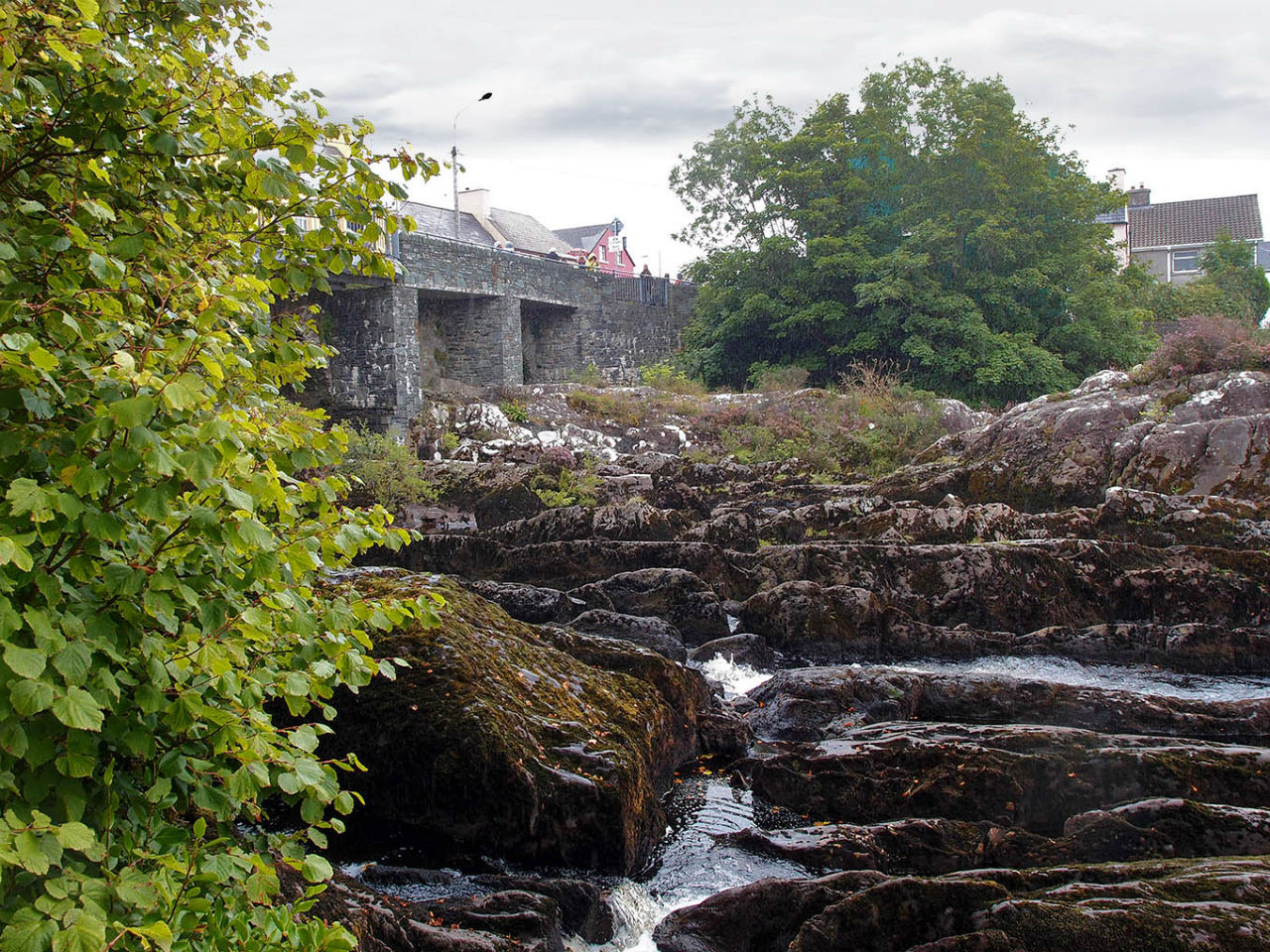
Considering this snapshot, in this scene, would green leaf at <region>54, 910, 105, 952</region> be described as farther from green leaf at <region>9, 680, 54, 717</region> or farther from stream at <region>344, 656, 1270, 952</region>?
stream at <region>344, 656, 1270, 952</region>

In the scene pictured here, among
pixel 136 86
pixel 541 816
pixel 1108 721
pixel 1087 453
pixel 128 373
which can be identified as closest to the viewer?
pixel 128 373

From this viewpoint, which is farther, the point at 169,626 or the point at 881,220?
the point at 881,220

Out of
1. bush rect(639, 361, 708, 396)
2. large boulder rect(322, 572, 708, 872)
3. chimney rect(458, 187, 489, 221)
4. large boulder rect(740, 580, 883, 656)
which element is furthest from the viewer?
chimney rect(458, 187, 489, 221)

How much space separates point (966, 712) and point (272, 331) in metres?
6.51

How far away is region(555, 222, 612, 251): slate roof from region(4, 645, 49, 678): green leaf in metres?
61.5

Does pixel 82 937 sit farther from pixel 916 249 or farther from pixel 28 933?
pixel 916 249

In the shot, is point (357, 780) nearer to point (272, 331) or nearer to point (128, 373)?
point (272, 331)

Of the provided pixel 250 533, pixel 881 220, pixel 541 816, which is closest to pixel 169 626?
pixel 250 533

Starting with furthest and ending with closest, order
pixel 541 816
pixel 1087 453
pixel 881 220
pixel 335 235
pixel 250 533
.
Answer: pixel 881 220 < pixel 1087 453 < pixel 541 816 < pixel 335 235 < pixel 250 533

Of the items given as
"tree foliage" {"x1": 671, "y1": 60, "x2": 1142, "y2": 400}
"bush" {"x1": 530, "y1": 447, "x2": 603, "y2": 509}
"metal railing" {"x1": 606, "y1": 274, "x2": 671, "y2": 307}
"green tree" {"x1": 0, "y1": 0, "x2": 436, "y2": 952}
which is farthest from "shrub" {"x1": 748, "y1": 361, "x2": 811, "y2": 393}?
"green tree" {"x1": 0, "y1": 0, "x2": 436, "y2": 952}

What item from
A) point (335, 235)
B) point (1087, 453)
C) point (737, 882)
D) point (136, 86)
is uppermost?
point (136, 86)

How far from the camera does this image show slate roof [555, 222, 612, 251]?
207 feet

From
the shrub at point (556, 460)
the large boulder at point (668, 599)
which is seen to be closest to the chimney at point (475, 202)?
the shrub at point (556, 460)

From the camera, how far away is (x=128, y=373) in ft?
7.57
